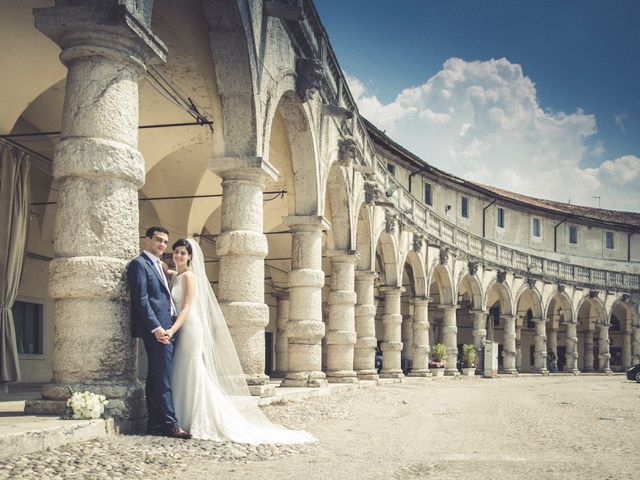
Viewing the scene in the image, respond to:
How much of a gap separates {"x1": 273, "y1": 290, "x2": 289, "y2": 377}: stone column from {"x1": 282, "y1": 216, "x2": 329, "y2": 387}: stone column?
12.9 m

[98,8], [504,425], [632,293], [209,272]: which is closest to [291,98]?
[504,425]

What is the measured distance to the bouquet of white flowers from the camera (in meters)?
5.92

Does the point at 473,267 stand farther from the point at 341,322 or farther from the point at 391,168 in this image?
the point at 341,322

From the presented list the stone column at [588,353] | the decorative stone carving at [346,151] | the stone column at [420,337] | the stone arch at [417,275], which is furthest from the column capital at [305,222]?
the stone column at [588,353]

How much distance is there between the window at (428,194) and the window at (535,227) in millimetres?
11692

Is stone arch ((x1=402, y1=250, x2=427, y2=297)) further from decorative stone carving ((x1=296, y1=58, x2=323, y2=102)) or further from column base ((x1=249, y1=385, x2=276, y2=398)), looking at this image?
column base ((x1=249, y1=385, x2=276, y2=398))

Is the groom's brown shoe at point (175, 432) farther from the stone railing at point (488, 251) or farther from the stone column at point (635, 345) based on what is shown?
the stone column at point (635, 345)

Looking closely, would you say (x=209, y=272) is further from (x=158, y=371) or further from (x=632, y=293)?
(x=632, y=293)

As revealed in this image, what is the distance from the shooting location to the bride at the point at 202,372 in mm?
6980

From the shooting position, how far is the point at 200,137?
15.8m

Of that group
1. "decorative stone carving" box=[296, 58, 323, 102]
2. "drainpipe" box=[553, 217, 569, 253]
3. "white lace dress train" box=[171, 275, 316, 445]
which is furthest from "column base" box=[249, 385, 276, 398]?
"drainpipe" box=[553, 217, 569, 253]

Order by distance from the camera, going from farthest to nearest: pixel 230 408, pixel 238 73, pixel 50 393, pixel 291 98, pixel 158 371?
pixel 291 98 → pixel 238 73 → pixel 230 408 → pixel 158 371 → pixel 50 393

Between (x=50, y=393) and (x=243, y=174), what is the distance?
4634 mm

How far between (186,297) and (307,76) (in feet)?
22.2
